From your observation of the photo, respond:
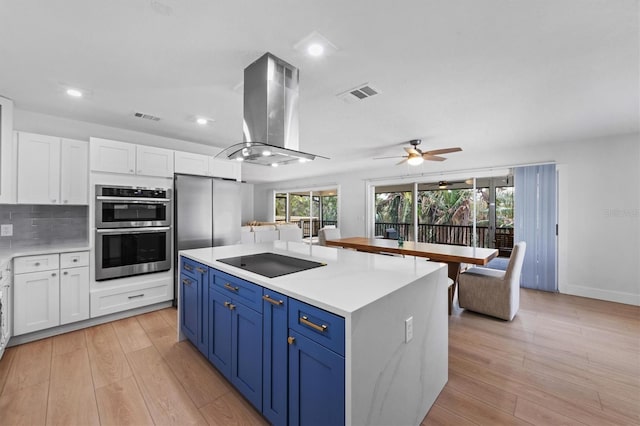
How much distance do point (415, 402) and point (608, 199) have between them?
14.3ft

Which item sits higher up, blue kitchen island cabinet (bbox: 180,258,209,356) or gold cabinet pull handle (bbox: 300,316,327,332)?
gold cabinet pull handle (bbox: 300,316,327,332)

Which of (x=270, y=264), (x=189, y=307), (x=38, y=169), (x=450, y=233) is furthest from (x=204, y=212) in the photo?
(x=450, y=233)

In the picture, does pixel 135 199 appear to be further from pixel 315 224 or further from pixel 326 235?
pixel 315 224

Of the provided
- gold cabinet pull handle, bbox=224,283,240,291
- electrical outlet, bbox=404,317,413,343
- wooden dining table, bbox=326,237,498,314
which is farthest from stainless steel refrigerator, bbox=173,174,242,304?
electrical outlet, bbox=404,317,413,343

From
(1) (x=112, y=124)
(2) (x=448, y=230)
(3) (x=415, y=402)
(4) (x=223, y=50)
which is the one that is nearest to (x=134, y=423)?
(3) (x=415, y=402)

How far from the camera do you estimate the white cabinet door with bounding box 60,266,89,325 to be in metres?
2.75

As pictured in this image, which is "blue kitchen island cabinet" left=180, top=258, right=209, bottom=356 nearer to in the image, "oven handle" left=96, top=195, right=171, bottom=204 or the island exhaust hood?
the island exhaust hood

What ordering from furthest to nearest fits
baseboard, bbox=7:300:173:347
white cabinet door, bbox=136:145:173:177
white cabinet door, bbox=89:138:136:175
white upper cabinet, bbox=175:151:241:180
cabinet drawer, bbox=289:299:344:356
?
white upper cabinet, bbox=175:151:241:180 → white cabinet door, bbox=136:145:173:177 → white cabinet door, bbox=89:138:136:175 → baseboard, bbox=7:300:173:347 → cabinet drawer, bbox=289:299:344:356

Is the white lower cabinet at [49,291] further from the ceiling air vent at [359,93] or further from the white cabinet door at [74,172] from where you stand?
the ceiling air vent at [359,93]

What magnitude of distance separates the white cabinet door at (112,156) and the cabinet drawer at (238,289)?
2.00m

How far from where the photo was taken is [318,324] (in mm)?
1234

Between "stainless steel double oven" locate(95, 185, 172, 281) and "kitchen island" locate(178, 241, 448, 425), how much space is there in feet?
5.55

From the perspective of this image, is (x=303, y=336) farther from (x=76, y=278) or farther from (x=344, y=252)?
(x=76, y=278)

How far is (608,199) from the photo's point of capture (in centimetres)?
382
